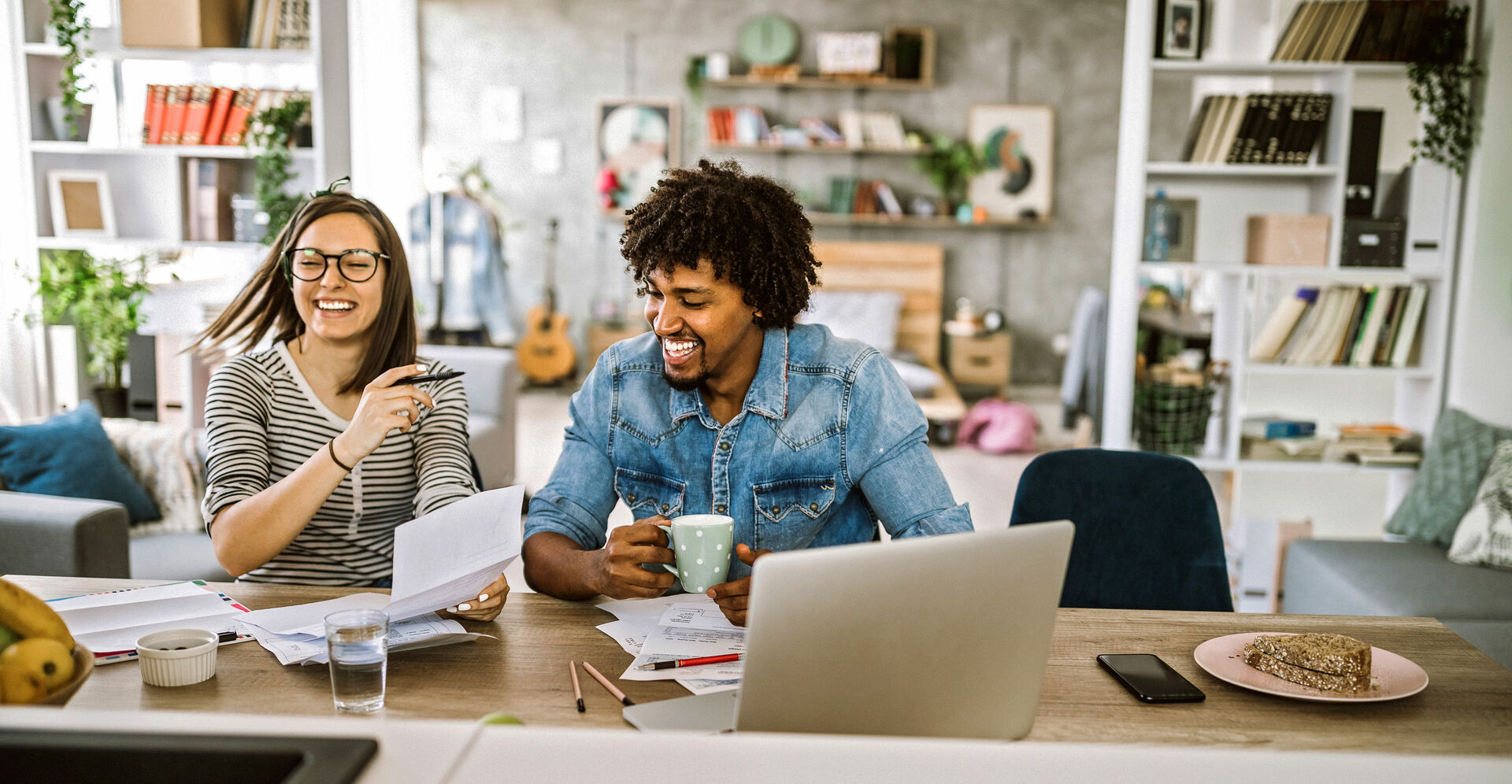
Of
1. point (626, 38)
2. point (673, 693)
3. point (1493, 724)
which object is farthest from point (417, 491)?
point (626, 38)

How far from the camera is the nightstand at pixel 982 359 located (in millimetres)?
6801

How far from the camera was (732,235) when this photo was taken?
1628mm

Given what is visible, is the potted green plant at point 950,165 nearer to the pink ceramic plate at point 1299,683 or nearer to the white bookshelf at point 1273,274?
the white bookshelf at point 1273,274

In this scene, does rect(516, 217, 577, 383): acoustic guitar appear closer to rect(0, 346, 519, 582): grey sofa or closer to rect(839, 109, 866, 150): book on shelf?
rect(839, 109, 866, 150): book on shelf

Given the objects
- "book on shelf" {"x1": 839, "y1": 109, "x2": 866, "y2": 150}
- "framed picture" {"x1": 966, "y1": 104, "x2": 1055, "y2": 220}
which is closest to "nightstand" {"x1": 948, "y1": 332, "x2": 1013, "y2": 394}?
"framed picture" {"x1": 966, "y1": 104, "x2": 1055, "y2": 220}

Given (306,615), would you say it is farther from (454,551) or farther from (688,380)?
(688,380)

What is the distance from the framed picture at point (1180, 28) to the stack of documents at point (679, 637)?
2.85 m

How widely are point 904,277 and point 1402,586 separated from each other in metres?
4.55

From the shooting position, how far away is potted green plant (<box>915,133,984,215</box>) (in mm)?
6844

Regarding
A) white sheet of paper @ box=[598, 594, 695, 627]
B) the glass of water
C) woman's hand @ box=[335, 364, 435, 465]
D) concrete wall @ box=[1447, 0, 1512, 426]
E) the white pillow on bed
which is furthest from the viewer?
the white pillow on bed

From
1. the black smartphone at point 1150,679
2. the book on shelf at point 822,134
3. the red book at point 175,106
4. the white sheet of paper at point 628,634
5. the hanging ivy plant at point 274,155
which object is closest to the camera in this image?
the black smartphone at point 1150,679

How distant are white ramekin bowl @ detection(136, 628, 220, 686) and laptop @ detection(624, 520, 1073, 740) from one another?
722mm

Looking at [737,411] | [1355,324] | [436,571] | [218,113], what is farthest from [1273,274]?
[218,113]

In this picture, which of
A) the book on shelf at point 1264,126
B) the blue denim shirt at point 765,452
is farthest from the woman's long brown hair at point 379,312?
the book on shelf at point 1264,126
